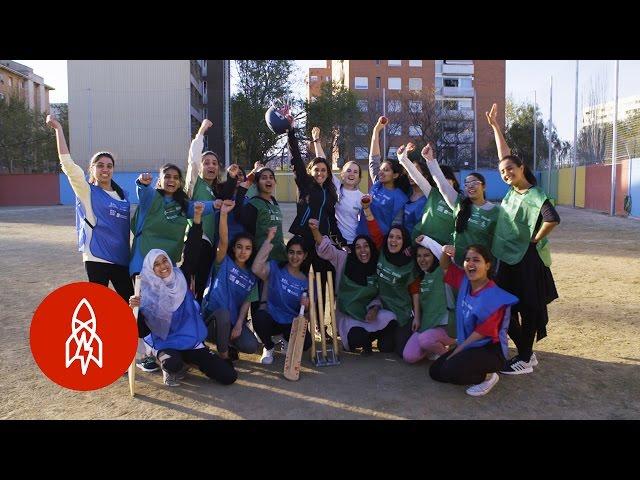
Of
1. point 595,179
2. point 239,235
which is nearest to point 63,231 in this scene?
point 239,235

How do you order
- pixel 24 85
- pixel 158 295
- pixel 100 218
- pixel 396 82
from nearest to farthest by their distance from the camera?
pixel 158 295, pixel 100 218, pixel 396 82, pixel 24 85

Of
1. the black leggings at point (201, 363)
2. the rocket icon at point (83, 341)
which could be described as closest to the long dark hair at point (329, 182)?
the black leggings at point (201, 363)

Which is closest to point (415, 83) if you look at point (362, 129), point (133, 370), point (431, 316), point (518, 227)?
point (362, 129)

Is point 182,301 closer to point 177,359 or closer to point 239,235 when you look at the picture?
point 177,359

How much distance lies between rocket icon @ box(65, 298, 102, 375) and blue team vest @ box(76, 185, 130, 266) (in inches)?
40.2

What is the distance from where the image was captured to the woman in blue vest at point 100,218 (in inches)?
186

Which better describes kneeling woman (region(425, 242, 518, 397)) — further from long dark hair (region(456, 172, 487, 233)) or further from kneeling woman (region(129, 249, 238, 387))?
kneeling woman (region(129, 249, 238, 387))

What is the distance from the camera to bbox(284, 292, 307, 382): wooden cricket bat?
15.4ft

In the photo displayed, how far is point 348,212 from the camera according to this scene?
18.4 ft

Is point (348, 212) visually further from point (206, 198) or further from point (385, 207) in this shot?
point (206, 198)

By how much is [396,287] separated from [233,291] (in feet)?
4.91

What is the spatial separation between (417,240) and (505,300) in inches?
38.6

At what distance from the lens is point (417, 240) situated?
5051mm

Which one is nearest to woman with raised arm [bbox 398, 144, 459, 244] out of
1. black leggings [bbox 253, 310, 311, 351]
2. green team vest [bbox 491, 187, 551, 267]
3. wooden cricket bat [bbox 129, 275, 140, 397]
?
green team vest [bbox 491, 187, 551, 267]
